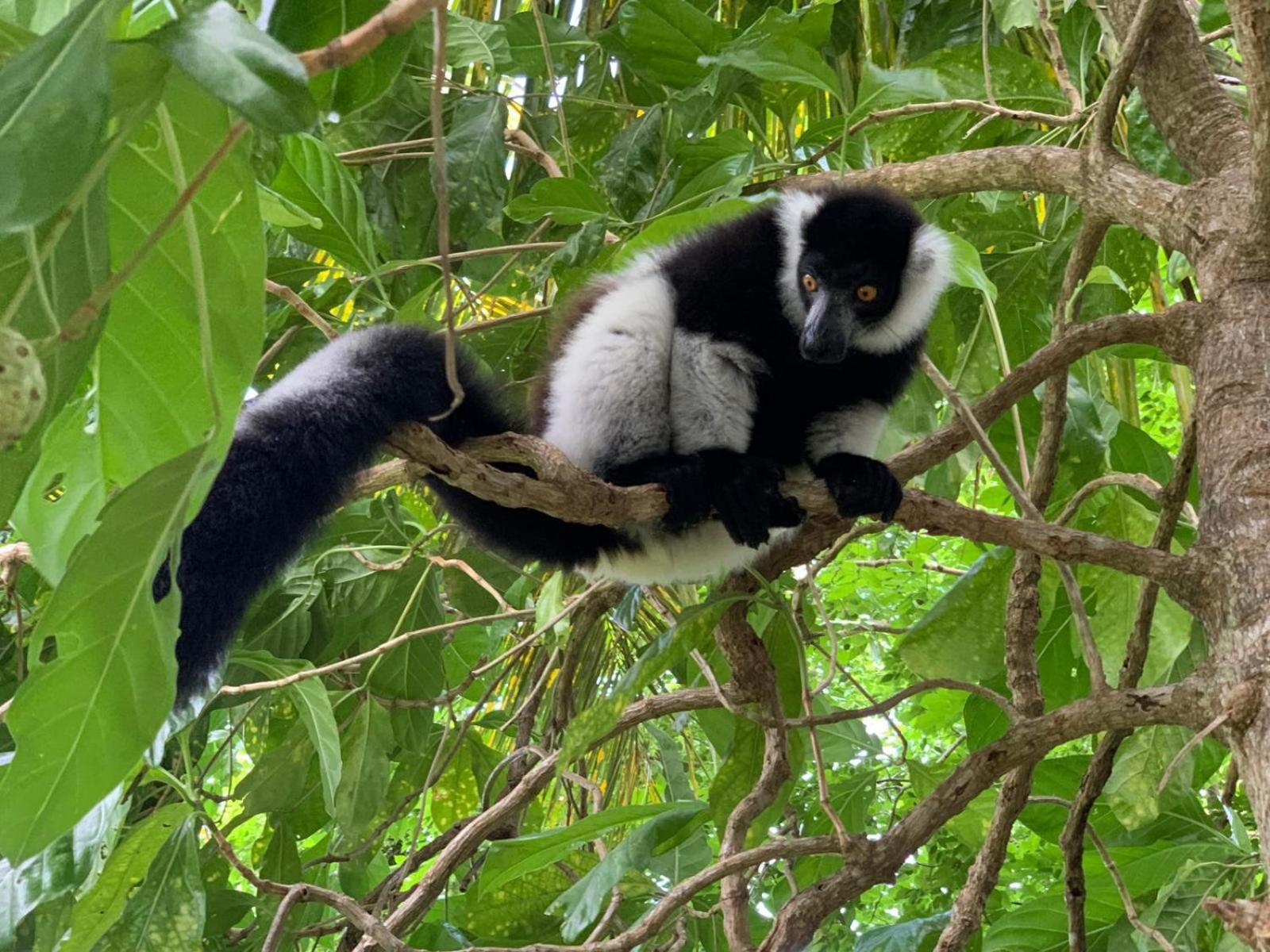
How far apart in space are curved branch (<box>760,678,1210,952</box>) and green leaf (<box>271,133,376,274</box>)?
1.60 m

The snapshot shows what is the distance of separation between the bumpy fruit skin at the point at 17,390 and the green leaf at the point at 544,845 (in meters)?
2.11

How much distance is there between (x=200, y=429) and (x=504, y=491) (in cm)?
86

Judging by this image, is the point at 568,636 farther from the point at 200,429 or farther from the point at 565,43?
the point at 200,429

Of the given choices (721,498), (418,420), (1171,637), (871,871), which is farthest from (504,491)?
(1171,637)

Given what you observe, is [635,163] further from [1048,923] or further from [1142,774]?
[1048,923]

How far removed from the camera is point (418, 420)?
2098mm

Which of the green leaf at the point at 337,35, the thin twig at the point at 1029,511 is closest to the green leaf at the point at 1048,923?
the thin twig at the point at 1029,511

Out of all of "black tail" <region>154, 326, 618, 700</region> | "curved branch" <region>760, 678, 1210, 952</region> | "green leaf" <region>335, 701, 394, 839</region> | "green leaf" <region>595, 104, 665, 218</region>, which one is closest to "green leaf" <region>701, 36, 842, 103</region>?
"green leaf" <region>595, 104, 665, 218</region>

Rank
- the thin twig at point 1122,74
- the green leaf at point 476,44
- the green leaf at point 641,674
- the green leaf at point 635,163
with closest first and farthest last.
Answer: the thin twig at point 1122,74
the green leaf at point 641,674
the green leaf at point 476,44
the green leaf at point 635,163

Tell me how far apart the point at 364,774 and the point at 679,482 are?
47.7 inches

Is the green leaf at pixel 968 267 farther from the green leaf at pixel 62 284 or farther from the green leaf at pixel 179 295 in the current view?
the green leaf at pixel 62 284

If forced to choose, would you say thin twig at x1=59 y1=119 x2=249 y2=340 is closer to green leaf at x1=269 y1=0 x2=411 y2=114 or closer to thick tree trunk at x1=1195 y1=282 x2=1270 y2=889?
green leaf at x1=269 y1=0 x2=411 y2=114

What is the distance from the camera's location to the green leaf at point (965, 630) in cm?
294

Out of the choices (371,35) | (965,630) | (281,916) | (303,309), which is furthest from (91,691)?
(965,630)
